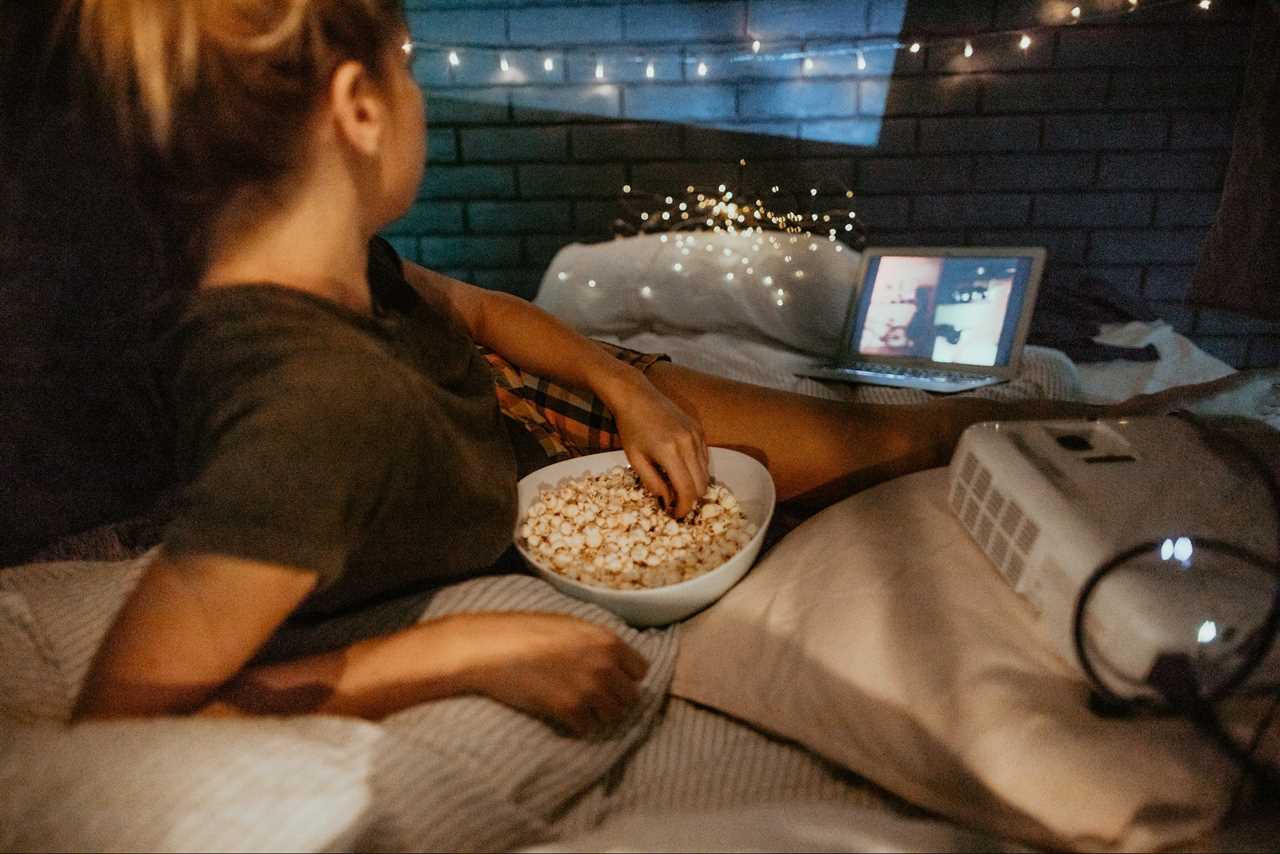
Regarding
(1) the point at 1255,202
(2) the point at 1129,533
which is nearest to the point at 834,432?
(2) the point at 1129,533

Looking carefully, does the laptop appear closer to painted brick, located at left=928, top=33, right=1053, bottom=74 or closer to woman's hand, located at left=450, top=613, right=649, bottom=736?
painted brick, located at left=928, top=33, right=1053, bottom=74

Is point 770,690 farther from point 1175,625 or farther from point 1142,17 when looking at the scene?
point 1142,17

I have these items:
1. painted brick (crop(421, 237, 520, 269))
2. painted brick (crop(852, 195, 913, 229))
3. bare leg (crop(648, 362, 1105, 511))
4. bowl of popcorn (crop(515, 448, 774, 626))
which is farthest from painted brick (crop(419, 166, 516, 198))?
bowl of popcorn (crop(515, 448, 774, 626))

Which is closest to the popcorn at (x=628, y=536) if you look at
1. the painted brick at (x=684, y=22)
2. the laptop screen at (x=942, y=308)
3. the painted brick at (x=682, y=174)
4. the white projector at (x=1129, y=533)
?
the white projector at (x=1129, y=533)

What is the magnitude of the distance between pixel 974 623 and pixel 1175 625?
141 millimetres

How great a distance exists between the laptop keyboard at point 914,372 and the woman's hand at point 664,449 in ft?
2.45

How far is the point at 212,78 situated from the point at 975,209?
6.76ft

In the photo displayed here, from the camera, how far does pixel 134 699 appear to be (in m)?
0.50

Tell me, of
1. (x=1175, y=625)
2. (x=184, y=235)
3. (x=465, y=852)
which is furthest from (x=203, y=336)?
(x=1175, y=625)

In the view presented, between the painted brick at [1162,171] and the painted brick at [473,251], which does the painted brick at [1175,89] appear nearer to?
the painted brick at [1162,171]

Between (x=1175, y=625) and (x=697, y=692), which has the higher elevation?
(x=1175, y=625)

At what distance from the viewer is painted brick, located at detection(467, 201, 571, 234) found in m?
2.27

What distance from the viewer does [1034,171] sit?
211 cm

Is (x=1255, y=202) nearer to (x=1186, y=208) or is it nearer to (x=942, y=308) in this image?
(x=942, y=308)
